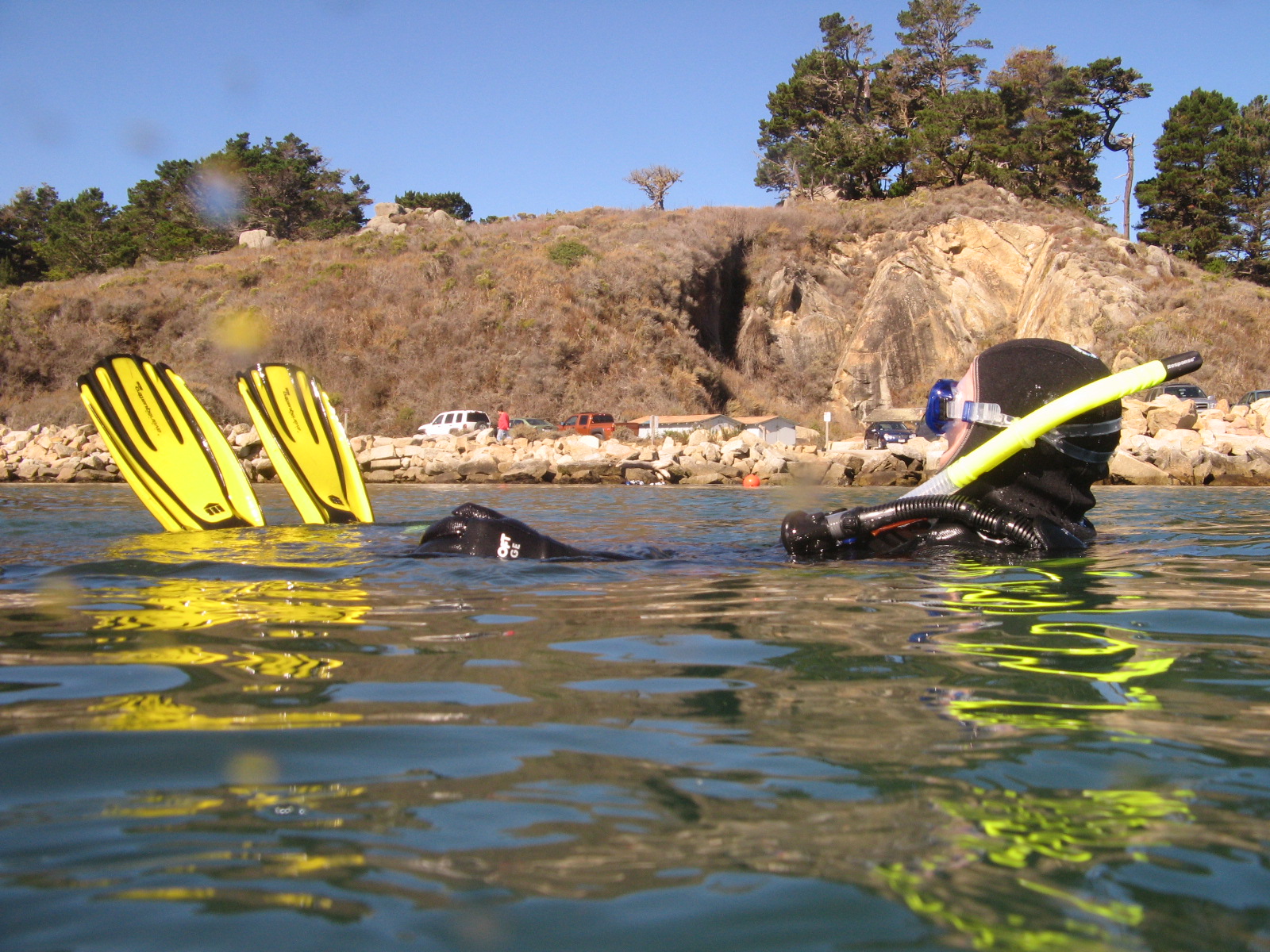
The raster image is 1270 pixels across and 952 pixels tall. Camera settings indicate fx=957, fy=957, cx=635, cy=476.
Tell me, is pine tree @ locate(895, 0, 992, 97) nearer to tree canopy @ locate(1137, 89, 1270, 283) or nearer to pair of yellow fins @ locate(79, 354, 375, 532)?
tree canopy @ locate(1137, 89, 1270, 283)

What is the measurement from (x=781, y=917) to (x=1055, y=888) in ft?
1.08

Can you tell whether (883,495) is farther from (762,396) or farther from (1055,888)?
(762,396)

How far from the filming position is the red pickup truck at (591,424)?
81.5ft

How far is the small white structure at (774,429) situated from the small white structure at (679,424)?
46 centimetres

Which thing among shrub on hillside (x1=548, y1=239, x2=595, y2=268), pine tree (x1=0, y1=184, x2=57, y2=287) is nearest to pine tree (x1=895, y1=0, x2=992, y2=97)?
shrub on hillside (x1=548, y1=239, x2=595, y2=268)

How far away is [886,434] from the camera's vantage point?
25266mm

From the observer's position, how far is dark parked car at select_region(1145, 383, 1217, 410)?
899 inches

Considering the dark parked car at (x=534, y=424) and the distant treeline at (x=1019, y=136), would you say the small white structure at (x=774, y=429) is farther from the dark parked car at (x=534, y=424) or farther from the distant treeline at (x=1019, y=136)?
the distant treeline at (x=1019, y=136)

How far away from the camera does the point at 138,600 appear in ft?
11.3

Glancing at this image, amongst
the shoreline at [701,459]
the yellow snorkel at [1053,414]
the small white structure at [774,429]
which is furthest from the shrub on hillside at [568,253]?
the yellow snorkel at [1053,414]

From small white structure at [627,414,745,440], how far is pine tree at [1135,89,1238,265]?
26826 mm

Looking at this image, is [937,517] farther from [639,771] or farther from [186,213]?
[186,213]

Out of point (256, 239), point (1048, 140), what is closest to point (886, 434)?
point (1048, 140)

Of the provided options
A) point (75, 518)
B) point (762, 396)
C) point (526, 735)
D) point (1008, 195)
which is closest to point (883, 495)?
point (75, 518)
